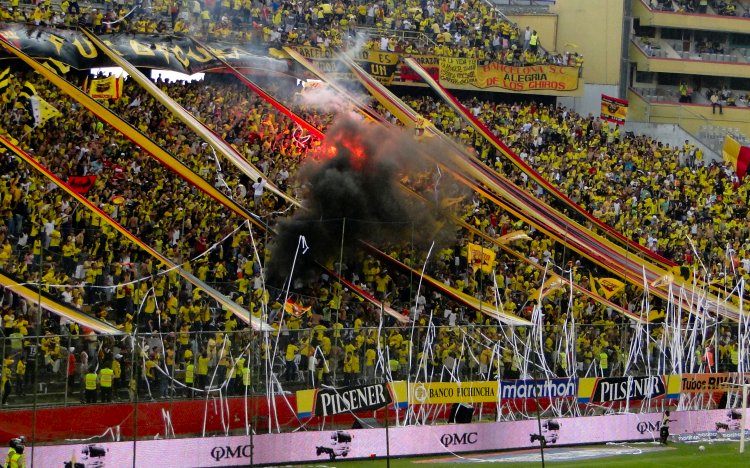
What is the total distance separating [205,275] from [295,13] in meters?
18.0

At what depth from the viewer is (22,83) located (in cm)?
3747

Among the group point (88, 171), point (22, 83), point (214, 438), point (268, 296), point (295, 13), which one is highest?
point (295, 13)

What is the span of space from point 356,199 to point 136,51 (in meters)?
9.22

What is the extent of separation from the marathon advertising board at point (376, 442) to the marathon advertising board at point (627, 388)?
2.05 ft

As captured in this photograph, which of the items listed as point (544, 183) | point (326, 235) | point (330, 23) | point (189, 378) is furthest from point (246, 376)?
point (330, 23)

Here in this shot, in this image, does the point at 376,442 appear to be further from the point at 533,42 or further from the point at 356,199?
the point at 533,42

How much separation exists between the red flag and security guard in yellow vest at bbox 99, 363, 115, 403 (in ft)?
33.5

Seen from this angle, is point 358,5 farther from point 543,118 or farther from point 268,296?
point 268,296

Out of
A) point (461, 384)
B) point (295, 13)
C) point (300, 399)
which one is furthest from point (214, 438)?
point (295, 13)

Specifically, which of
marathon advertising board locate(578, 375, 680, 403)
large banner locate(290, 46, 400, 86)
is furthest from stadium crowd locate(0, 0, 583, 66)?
marathon advertising board locate(578, 375, 680, 403)

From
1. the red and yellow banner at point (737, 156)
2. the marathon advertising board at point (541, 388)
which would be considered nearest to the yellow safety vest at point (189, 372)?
the marathon advertising board at point (541, 388)

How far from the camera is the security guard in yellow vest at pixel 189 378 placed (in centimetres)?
2541

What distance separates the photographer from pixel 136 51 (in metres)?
40.4

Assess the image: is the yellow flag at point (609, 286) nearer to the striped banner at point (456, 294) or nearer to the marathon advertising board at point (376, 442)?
the striped banner at point (456, 294)
